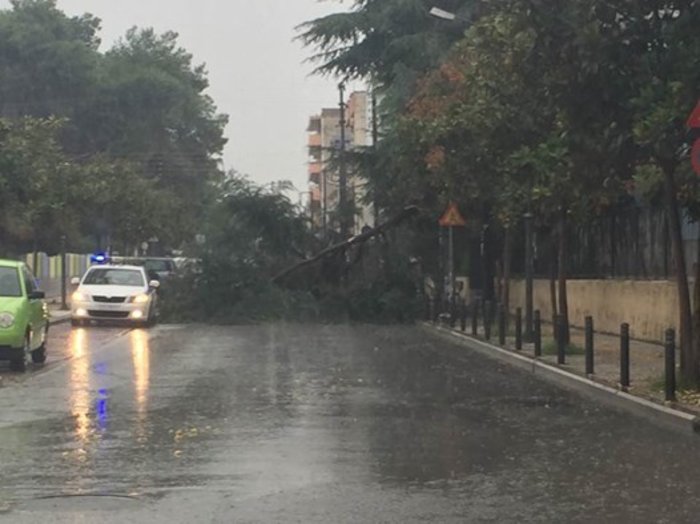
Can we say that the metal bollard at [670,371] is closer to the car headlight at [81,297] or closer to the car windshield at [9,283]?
the car windshield at [9,283]

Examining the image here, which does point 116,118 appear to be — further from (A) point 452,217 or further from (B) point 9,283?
(B) point 9,283

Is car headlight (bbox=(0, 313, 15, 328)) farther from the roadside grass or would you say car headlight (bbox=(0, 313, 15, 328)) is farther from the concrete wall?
the concrete wall

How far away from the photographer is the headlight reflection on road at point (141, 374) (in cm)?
1394

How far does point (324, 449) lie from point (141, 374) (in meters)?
8.73

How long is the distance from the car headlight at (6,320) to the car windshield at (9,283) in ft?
2.63

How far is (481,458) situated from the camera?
460 inches

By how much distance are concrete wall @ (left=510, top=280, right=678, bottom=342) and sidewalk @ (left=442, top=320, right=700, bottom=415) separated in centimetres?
47

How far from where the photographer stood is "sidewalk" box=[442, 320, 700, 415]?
16141 mm

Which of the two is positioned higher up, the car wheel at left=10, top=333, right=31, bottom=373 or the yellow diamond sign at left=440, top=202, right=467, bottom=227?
the yellow diamond sign at left=440, top=202, right=467, bottom=227

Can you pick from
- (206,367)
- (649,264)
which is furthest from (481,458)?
(649,264)

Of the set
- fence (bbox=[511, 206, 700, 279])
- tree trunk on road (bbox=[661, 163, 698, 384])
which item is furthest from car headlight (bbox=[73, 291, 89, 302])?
tree trunk on road (bbox=[661, 163, 698, 384])

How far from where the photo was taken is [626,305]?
2925 cm

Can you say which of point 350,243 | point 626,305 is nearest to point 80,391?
point 626,305

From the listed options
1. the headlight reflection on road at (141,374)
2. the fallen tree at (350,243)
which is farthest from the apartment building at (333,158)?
the headlight reflection on road at (141,374)
